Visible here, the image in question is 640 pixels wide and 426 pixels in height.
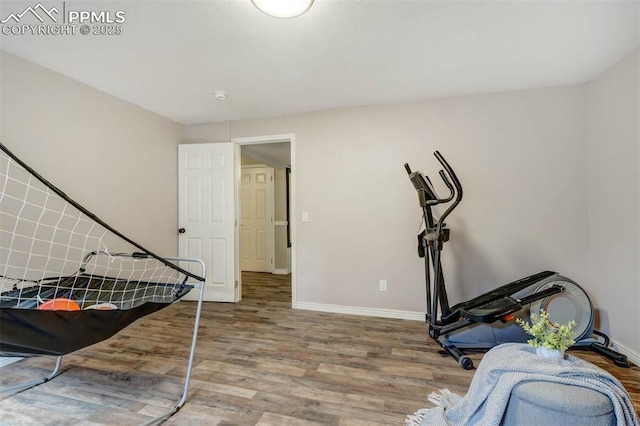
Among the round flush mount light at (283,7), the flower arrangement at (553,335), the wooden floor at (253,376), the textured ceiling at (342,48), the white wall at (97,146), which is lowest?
the wooden floor at (253,376)

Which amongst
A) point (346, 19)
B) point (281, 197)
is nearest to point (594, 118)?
point (346, 19)

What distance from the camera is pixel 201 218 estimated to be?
141 inches

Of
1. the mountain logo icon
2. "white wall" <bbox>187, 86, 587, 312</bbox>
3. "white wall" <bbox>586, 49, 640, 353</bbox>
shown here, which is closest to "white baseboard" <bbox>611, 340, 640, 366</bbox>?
"white wall" <bbox>586, 49, 640, 353</bbox>

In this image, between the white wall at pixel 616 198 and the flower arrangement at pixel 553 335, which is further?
the white wall at pixel 616 198

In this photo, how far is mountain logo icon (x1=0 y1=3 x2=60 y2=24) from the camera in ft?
5.39

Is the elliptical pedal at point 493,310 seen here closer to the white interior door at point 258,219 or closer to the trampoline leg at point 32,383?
the trampoline leg at point 32,383

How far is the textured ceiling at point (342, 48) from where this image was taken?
164 centimetres

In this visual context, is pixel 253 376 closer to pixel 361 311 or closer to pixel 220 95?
pixel 361 311

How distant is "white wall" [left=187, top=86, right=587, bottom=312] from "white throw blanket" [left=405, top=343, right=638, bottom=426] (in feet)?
4.91

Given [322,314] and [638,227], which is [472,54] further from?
[322,314]

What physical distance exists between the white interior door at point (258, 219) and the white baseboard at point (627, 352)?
464cm

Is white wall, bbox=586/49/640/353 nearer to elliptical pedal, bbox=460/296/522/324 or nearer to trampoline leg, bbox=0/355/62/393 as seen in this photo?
elliptical pedal, bbox=460/296/522/324

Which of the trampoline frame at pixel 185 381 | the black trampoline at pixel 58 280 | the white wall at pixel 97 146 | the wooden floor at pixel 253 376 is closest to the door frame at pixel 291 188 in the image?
the wooden floor at pixel 253 376

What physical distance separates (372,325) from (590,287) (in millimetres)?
1955
